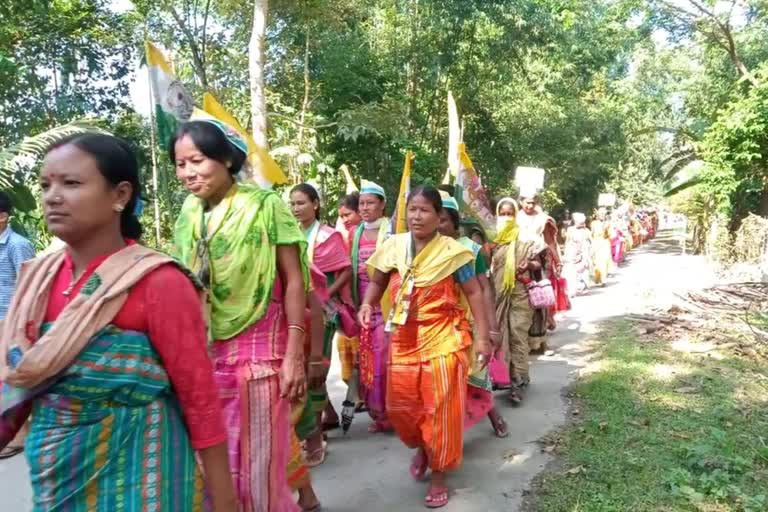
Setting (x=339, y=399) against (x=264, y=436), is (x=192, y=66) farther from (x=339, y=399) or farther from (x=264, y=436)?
(x=264, y=436)

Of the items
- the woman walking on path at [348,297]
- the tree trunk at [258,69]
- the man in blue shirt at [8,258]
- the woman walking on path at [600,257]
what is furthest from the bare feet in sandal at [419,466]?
the woman walking on path at [600,257]

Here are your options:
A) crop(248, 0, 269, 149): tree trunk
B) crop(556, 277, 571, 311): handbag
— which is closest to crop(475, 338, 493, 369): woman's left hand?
crop(556, 277, 571, 311): handbag

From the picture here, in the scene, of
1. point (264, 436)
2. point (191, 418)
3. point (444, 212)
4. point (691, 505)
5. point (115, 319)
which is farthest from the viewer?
point (444, 212)

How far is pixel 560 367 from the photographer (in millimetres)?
6742

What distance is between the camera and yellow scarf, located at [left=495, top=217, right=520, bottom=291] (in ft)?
18.6


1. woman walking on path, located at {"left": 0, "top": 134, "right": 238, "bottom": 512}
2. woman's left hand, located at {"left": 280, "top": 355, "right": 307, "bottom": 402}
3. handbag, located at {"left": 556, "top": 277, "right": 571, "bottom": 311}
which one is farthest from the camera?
handbag, located at {"left": 556, "top": 277, "right": 571, "bottom": 311}

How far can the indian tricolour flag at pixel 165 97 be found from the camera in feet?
9.14

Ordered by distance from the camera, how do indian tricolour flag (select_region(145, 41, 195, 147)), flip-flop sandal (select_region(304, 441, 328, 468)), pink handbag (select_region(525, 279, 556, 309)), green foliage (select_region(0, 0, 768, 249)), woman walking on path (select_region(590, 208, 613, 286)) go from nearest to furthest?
indian tricolour flag (select_region(145, 41, 195, 147))
flip-flop sandal (select_region(304, 441, 328, 468))
pink handbag (select_region(525, 279, 556, 309))
green foliage (select_region(0, 0, 768, 249))
woman walking on path (select_region(590, 208, 613, 286))

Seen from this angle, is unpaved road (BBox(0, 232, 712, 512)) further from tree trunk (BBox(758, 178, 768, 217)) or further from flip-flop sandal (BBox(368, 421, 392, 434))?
tree trunk (BBox(758, 178, 768, 217))

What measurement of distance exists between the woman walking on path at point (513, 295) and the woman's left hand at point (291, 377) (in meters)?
3.35

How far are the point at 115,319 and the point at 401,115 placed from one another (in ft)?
35.1

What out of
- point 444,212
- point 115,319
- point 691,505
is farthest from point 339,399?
point 115,319

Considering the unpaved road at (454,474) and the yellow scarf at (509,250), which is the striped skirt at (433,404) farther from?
the yellow scarf at (509,250)

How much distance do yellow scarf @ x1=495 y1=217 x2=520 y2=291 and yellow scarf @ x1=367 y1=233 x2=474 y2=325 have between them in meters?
2.09
